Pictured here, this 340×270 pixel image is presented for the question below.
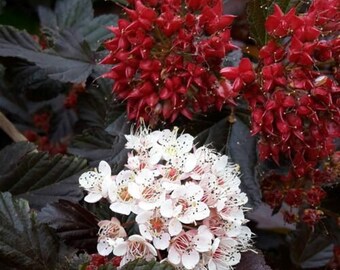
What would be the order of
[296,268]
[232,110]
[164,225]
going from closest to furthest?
[164,225] < [232,110] < [296,268]

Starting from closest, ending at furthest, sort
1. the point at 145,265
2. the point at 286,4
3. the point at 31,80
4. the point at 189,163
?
1. the point at 145,265
2. the point at 189,163
3. the point at 286,4
4. the point at 31,80

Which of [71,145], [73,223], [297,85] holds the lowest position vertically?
[71,145]

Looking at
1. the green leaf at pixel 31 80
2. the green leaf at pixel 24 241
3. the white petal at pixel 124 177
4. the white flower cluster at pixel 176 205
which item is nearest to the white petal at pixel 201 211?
the white flower cluster at pixel 176 205

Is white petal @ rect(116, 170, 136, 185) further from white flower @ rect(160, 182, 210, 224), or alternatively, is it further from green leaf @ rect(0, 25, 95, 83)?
green leaf @ rect(0, 25, 95, 83)

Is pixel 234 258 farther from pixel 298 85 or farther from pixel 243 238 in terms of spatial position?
pixel 298 85

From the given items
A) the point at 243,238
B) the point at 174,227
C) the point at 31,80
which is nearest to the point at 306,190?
the point at 243,238

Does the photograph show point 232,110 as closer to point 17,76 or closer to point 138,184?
point 138,184

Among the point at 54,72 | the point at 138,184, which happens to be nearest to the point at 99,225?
the point at 138,184
